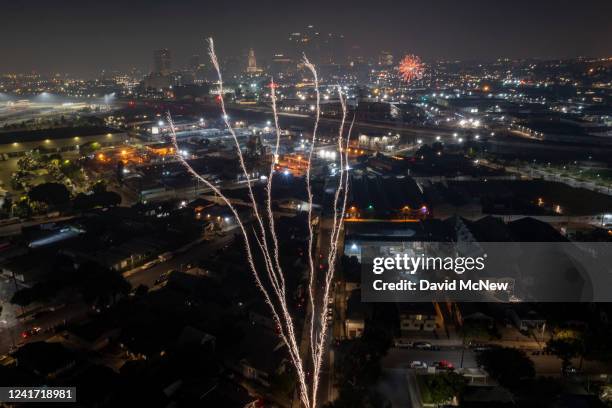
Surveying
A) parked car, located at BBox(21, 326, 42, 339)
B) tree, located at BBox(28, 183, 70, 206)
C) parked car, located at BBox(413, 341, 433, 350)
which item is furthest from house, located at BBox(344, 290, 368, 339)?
tree, located at BBox(28, 183, 70, 206)

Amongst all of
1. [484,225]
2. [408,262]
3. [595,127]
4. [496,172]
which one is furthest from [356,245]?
[595,127]

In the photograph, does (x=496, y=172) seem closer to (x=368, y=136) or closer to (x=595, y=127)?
(x=368, y=136)

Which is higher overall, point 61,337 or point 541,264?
point 541,264

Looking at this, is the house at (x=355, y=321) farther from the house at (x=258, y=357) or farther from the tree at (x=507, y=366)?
the tree at (x=507, y=366)

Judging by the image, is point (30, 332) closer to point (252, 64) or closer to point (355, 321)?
point (355, 321)

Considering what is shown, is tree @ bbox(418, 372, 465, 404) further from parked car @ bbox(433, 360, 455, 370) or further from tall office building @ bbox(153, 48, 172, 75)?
tall office building @ bbox(153, 48, 172, 75)

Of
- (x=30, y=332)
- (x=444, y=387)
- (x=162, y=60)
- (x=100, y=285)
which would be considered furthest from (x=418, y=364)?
(x=162, y=60)
